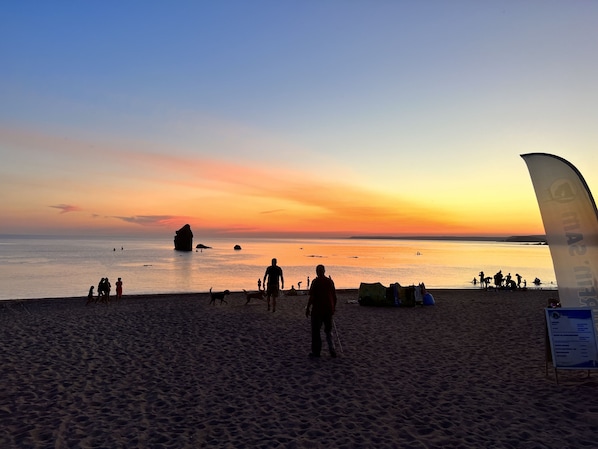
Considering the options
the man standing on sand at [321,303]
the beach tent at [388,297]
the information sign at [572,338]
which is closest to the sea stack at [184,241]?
the beach tent at [388,297]

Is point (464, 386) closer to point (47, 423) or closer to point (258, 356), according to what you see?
point (258, 356)

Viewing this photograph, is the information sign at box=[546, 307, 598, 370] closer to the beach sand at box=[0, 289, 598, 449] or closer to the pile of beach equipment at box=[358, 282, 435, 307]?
the beach sand at box=[0, 289, 598, 449]

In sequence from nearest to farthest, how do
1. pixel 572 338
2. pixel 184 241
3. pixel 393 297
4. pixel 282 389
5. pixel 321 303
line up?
pixel 282 389
pixel 572 338
pixel 321 303
pixel 393 297
pixel 184 241

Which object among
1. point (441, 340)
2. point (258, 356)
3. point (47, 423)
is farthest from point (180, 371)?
point (441, 340)

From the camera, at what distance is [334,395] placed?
7570 millimetres

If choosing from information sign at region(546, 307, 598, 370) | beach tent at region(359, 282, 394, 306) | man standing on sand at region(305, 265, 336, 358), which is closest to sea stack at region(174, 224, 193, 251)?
beach tent at region(359, 282, 394, 306)

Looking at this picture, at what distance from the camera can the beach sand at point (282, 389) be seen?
19.2 feet

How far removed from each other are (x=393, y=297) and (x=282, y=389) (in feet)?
44.9

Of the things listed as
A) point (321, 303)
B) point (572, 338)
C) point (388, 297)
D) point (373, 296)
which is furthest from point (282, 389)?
point (388, 297)

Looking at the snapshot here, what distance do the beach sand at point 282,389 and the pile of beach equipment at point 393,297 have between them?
5611 mm

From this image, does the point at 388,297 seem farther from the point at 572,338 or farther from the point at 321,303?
the point at 572,338

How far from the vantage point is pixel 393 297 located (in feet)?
67.2

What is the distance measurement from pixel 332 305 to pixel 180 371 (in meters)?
4.01

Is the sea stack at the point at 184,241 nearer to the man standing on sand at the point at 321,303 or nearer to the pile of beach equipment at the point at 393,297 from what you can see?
the pile of beach equipment at the point at 393,297
